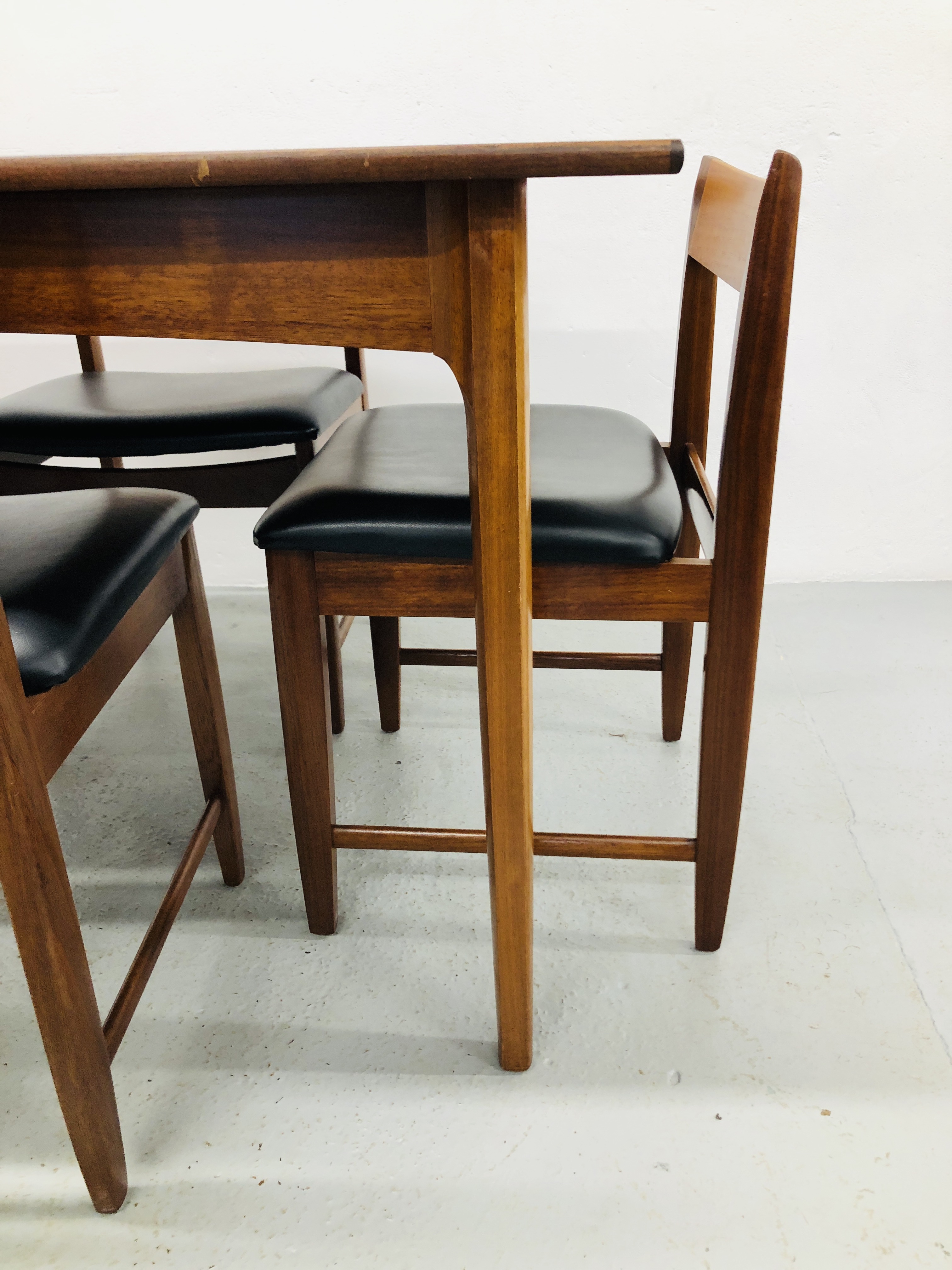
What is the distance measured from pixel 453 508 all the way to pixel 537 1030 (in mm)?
570

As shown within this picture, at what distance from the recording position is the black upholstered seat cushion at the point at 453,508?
3.11 feet

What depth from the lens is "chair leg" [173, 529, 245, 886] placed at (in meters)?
1.13

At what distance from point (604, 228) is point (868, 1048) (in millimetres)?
1565

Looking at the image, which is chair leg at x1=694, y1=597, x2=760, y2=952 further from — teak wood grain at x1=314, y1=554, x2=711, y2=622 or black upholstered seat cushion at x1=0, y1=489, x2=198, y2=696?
black upholstered seat cushion at x1=0, y1=489, x2=198, y2=696

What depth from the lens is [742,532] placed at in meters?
0.93

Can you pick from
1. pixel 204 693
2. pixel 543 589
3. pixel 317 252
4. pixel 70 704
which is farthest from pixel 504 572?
pixel 204 693

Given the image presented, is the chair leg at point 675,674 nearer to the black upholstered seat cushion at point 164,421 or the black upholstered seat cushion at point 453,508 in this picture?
the black upholstered seat cushion at point 453,508

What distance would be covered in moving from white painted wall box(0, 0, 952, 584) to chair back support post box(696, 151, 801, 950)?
1095mm

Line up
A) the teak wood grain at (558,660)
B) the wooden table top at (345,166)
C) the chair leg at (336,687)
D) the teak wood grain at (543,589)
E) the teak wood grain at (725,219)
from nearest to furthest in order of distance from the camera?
the wooden table top at (345,166), the teak wood grain at (725,219), the teak wood grain at (543,589), the teak wood grain at (558,660), the chair leg at (336,687)

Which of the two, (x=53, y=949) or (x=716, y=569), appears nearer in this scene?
(x=53, y=949)

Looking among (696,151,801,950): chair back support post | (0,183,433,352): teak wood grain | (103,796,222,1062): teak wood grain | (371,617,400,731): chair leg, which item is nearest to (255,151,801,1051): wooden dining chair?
(696,151,801,950): chair back support post

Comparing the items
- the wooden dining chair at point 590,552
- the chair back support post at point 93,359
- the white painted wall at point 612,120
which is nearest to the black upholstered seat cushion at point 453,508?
the wooden dining chair at point 590,552

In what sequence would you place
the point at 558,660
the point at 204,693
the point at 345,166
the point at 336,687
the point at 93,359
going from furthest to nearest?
1. the point at 93,359
2. the point at 336,687
3. the point at 558,660
4. the point at 204,693
5. the point at 345,166

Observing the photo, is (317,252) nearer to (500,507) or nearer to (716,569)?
(500,507)
